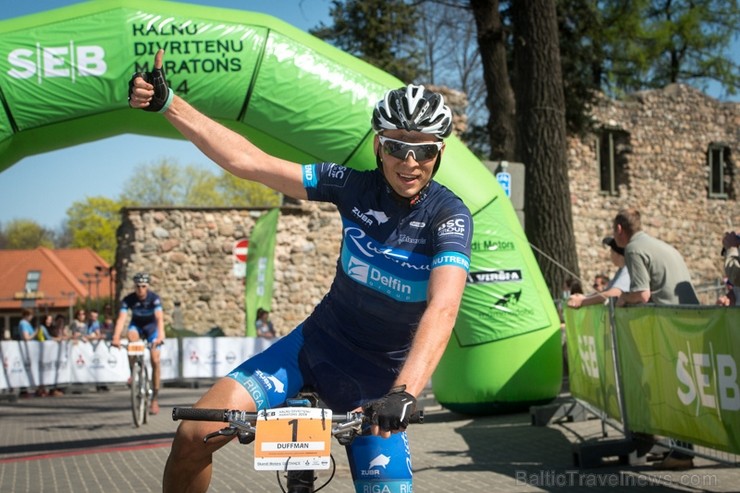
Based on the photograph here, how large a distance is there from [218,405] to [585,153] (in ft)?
93.9

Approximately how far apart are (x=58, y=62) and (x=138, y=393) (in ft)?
15.0

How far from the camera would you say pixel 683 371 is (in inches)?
263

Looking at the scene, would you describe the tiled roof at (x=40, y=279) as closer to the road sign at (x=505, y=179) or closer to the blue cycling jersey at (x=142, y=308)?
the blue cycling jersey at (x=142, y=308)

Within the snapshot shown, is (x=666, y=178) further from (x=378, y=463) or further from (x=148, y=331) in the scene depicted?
(x=378, y=463)

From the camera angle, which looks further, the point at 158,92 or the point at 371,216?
the point at 158,92

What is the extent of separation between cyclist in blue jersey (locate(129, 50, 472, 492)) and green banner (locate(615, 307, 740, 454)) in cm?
291

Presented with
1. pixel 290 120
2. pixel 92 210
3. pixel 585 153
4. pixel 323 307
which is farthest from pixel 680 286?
pixel 92 210

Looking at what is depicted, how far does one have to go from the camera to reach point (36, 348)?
752 inches

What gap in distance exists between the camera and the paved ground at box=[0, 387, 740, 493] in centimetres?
736

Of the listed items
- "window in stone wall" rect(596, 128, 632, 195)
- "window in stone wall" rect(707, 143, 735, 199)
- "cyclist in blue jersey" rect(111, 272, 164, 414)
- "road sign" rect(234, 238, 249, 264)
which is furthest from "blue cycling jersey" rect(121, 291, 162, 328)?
"window in stone wall" rect(707, 143, 735, 199)

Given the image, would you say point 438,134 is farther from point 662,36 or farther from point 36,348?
point 662,36

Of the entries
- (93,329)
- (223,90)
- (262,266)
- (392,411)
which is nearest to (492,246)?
(223,90)

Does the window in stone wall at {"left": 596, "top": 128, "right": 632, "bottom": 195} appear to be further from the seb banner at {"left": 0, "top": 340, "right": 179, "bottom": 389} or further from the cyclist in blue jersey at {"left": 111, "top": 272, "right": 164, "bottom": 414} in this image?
the cyclist in blue jersey at {"left": 111, "top": 272, "right": 164, "bottom": 414}

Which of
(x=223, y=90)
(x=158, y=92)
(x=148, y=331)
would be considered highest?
(x=223, y=90)
